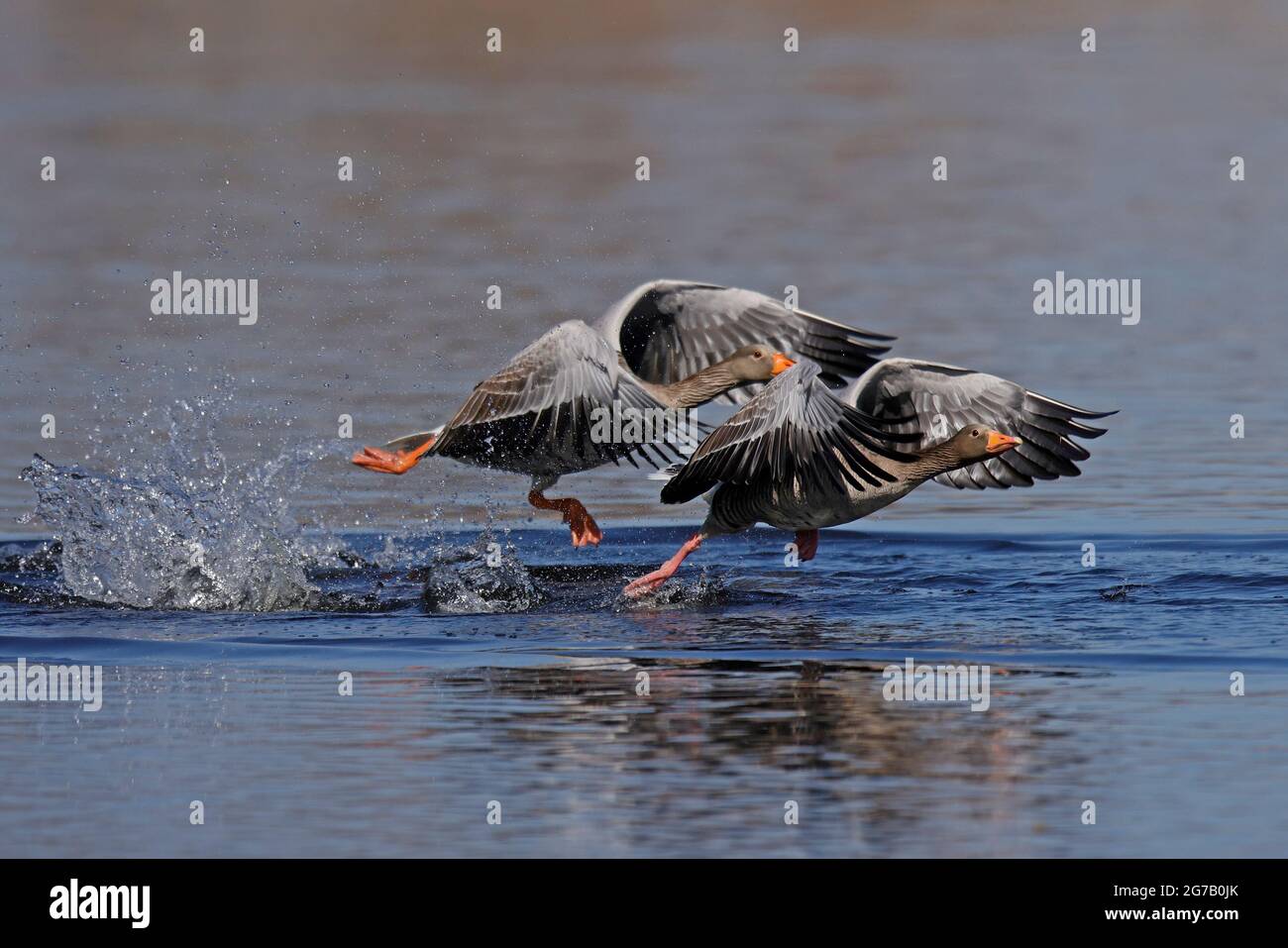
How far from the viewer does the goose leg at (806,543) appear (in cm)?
1425

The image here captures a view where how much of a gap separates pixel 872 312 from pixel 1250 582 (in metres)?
8.59

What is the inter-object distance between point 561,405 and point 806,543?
7.07 ft

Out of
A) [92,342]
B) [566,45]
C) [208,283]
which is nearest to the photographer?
[92,342]

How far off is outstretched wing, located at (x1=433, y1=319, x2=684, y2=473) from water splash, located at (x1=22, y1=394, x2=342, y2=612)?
1.32 metres

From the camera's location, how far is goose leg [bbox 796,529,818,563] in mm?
14250

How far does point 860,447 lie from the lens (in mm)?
13930

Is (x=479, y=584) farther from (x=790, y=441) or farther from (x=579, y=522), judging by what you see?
(x=790, y=441)


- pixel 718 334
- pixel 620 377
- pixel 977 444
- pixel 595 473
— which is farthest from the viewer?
pixel 595 473

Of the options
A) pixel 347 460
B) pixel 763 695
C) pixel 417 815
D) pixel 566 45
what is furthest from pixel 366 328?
pixel 566 45

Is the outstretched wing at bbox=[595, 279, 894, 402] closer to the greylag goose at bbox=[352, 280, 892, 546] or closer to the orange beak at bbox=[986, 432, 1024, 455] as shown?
the greylag goose at bbox=[352, 280, 892, 546]

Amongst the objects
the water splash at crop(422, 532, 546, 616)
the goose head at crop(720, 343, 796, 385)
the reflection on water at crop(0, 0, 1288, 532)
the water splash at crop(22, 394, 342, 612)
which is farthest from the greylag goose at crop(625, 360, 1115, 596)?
the water splash at crop(22, 394, 342, 612)

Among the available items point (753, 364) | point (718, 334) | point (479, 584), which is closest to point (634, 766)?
point (479, 584)
